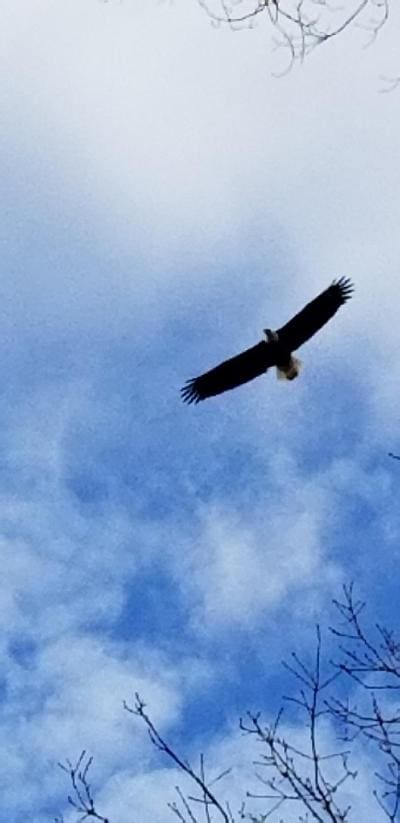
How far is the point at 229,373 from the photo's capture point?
30.5 ft

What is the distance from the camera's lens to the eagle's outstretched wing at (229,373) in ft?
30.3

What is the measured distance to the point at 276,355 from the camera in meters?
9.28

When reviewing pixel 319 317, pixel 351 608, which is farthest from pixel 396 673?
pixel 319 317

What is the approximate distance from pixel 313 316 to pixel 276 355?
459mm

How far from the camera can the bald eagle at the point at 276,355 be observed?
29.6 feet

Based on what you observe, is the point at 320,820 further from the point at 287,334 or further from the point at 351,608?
the point at 287,334

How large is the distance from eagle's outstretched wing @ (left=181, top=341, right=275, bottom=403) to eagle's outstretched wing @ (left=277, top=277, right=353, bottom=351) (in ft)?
0.59

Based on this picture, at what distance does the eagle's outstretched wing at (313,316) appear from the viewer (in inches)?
353

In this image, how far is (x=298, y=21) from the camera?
4.24 m

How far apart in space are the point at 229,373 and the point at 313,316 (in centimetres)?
81

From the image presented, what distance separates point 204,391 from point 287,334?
80 cm

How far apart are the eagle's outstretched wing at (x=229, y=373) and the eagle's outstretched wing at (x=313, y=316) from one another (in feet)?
0.59

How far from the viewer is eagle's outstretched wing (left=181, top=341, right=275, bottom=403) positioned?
9234 mm

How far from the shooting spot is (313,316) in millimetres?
9055
